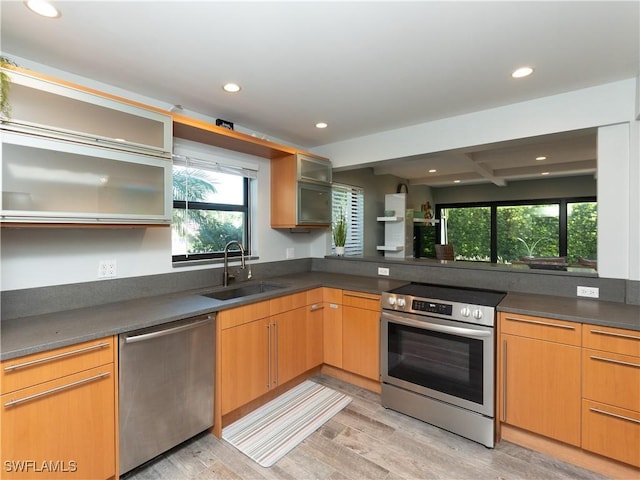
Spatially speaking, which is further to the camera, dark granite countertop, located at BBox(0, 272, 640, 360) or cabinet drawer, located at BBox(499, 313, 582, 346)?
cabinet drawer, located at BBox(499, 313, 582, 346)

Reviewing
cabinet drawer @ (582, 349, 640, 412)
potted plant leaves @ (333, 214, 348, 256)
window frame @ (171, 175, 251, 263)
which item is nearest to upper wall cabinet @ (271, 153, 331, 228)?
window frame @ (171, 175, 251, 263)

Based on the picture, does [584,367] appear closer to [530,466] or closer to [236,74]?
[530,466]

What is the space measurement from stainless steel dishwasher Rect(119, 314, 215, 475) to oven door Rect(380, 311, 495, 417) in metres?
1.34

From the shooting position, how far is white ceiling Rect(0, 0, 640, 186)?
4.67 feet

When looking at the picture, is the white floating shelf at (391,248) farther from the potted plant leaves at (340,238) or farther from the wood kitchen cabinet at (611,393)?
the wood kitchen cabinet at (611,393)

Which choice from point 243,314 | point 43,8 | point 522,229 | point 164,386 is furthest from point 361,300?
point 522,229

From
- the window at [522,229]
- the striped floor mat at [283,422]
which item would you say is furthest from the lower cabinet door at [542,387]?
the window at [522,229]

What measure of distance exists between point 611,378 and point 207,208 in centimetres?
306

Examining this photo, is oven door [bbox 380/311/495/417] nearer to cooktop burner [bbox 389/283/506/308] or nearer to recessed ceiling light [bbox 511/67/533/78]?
cooktop burner [bbox 389/283/506/308]

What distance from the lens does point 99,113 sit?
1785mm

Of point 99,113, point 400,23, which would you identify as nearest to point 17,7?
point 99,113

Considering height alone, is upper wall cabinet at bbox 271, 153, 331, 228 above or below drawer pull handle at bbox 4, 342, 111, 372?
above

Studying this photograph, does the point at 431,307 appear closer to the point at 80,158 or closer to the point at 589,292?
the point at 589,292

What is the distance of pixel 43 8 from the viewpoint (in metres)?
1.39
